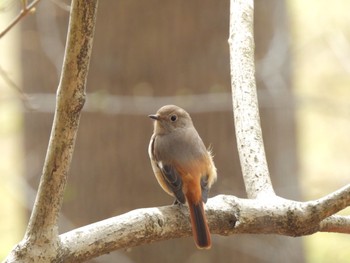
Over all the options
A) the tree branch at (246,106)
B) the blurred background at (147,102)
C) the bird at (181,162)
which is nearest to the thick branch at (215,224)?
the tree branch at (246,106)

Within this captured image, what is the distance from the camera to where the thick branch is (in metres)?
2.10

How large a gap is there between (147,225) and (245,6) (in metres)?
1.13

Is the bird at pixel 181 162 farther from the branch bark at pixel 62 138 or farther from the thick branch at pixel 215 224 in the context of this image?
the branch bark at pixel 62 138

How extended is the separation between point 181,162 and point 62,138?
1.52 meters

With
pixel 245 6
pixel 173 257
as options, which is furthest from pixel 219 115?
pixel 245 6

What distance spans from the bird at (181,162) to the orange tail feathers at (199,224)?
6cm

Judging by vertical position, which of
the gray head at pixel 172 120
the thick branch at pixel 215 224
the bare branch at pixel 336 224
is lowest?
the bare branch at pixel 336 224

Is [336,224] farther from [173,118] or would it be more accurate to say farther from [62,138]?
[173,118]

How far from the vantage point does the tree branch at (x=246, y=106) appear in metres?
2.63

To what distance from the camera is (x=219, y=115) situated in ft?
19.2

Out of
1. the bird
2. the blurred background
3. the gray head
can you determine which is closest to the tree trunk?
the blurred background

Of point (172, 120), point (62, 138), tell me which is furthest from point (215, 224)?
point (172, 120)

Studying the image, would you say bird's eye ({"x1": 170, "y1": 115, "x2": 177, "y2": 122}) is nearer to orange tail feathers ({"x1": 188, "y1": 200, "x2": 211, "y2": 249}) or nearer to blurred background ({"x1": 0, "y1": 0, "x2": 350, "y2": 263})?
orange tail feathers ({"x1": 188, "y1": 200, "x2": 211, "y2": 249})

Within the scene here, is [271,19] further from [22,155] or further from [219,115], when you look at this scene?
[22,155]
